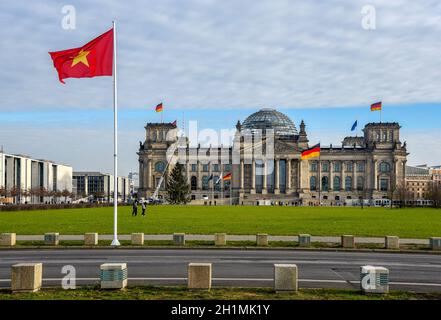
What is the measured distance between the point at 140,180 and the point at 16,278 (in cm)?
17629

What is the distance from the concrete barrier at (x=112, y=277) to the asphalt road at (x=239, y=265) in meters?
1.32

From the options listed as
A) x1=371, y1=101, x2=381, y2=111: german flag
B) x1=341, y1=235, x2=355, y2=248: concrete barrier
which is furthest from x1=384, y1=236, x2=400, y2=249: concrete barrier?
x1=371, y1=101, x2=381, y2=111: german flag

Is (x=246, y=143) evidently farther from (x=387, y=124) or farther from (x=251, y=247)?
(x=251, y=247)

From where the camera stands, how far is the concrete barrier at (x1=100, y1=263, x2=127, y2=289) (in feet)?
56.2

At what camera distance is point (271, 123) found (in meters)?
192

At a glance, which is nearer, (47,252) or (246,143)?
(47,252)

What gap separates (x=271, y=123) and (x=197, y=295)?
178 metres

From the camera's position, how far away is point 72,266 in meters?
22.8

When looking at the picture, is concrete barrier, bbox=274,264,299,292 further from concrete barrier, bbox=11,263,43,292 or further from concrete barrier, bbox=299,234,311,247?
concrete barrier, bbox=299,234,311,247

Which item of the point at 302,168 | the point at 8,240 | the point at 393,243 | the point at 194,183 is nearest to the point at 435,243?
the point at 393,243

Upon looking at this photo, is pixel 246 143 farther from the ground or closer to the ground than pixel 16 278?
farther from the ground

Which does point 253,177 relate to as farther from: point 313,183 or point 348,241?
point 348,241
